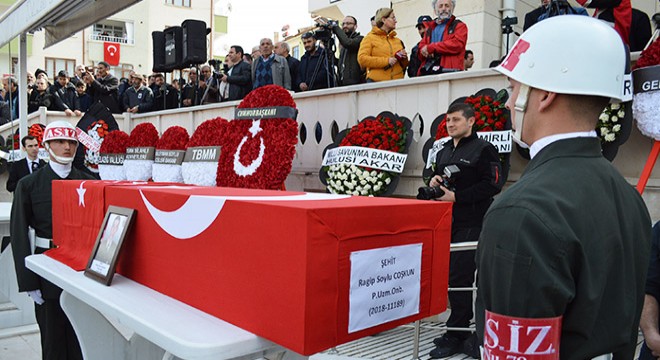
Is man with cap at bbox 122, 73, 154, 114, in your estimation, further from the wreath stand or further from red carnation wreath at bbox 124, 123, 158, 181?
the wreath stand

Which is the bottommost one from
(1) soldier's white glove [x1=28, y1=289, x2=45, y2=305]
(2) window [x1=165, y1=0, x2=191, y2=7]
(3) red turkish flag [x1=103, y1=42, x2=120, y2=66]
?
(1) soldier's white glove [x1=28, y1=289, x2=45, y2=305]

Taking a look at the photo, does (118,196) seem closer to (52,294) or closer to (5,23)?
(52,294)

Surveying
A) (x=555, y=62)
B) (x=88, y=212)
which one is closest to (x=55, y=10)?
(x=88, y=212)

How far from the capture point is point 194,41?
10070 millimetres

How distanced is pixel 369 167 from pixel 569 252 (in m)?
4.51

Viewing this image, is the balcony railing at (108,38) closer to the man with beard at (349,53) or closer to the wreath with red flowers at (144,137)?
the wreath with red flowers at (144,137)

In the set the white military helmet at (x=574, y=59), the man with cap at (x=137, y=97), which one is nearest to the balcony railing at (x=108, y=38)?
the man with cap at (x=137, y=97)

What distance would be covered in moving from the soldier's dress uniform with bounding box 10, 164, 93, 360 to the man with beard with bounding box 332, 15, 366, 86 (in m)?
4.39

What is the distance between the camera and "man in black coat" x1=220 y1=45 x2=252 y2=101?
30.1ft

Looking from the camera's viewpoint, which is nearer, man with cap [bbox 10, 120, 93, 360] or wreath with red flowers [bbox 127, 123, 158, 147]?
man with cap [bbox 10, 120, 93, 360]

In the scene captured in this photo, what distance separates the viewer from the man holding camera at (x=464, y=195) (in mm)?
4273

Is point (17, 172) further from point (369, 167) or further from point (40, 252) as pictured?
point (369, 167)

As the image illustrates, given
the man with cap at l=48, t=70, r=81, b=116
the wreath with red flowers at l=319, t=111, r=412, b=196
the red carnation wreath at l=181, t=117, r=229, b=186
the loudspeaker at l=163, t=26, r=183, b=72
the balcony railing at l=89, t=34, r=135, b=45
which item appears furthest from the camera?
the balcony railing at l=89, t=34, r=135, b=45

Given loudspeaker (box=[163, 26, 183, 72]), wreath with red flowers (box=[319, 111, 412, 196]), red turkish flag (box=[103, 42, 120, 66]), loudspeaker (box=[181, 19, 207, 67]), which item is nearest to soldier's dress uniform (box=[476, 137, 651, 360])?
wreath with red flowers (box=[319, 111, 412, 196])
